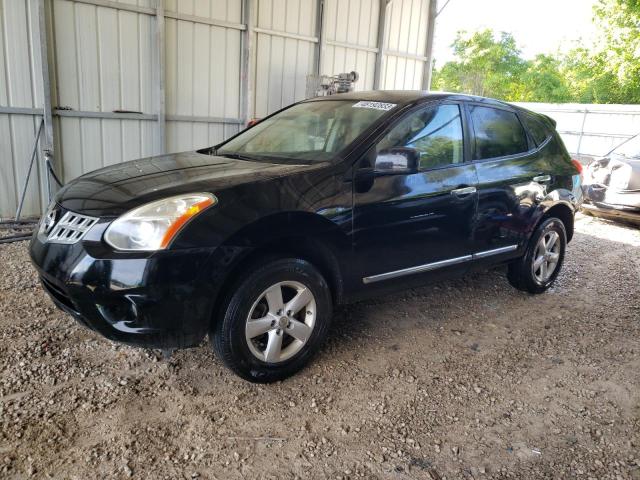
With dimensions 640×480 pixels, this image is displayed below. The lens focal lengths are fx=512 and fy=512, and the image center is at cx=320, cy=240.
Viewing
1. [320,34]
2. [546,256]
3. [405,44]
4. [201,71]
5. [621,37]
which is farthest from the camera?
[621,37]

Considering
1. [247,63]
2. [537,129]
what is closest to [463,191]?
[537,129]

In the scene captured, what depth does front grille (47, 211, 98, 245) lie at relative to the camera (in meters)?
2.52

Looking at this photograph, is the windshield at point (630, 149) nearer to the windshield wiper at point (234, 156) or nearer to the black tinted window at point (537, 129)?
the black tinted window at point (537, 129)

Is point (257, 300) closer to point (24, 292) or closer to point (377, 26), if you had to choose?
point (24, 292)

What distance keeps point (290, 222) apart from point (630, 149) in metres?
7.54

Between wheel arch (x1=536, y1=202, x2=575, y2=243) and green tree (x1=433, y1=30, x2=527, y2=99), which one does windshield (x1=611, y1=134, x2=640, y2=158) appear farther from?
green tree (x1=433, y1=30, x2=527, y2=99)

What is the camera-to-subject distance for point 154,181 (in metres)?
2.81

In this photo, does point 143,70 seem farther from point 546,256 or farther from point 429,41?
point 429,41

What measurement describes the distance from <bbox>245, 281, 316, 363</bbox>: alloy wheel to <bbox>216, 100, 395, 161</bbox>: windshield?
0.86 m

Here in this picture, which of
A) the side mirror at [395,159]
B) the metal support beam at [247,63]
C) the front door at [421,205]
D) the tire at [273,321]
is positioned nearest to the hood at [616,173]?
the front door at [421,205]

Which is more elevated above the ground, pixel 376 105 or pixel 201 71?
pixel 201 71

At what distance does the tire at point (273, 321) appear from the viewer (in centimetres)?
267

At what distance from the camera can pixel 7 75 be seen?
5832 mm

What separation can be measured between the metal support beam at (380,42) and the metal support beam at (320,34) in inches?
51.0
